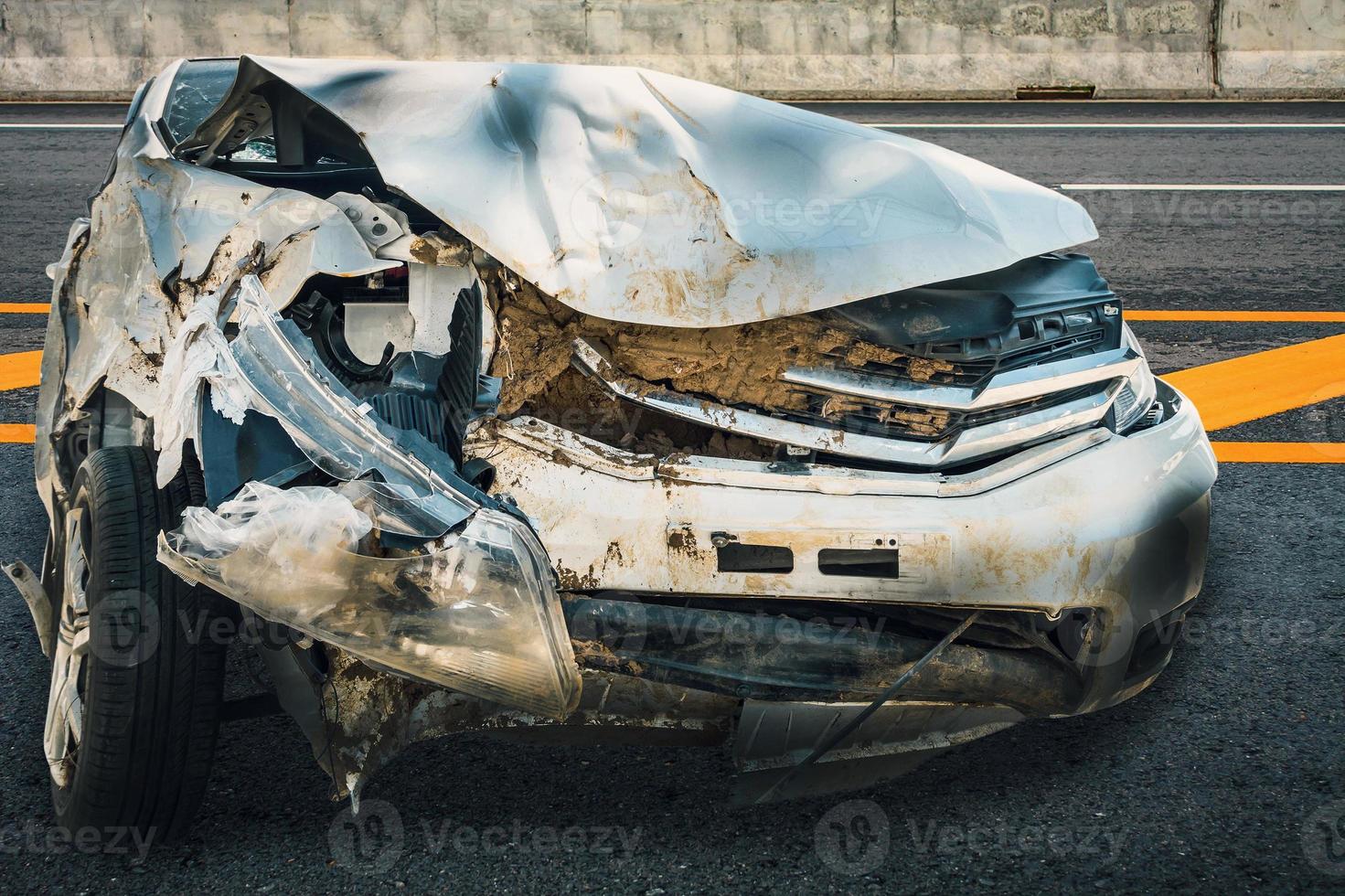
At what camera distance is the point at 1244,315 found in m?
6.14

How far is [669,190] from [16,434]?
11.0ft

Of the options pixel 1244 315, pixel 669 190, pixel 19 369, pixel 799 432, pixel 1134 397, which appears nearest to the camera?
pixel 799 432

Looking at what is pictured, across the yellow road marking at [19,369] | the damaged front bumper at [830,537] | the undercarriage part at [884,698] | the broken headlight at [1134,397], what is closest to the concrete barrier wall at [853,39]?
the yellow road marking at [19,369]

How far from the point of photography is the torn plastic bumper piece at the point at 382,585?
87.7 inches

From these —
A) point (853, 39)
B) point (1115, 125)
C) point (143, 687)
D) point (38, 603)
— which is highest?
point (853, 39)

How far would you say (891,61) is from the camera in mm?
11438

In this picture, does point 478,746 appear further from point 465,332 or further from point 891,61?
point 891,61

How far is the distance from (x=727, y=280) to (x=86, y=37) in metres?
11.0

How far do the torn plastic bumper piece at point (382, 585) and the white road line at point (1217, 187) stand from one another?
6.93m

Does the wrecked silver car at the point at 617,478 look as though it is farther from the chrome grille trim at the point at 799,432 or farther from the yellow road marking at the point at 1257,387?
the yellow road marking at the point at 1257,387

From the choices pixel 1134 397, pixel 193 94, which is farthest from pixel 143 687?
pixel 193 94

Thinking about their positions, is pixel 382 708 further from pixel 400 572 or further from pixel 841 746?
pixel 841 746

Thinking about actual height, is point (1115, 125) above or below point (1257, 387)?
above

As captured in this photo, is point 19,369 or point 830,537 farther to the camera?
point 19,369
